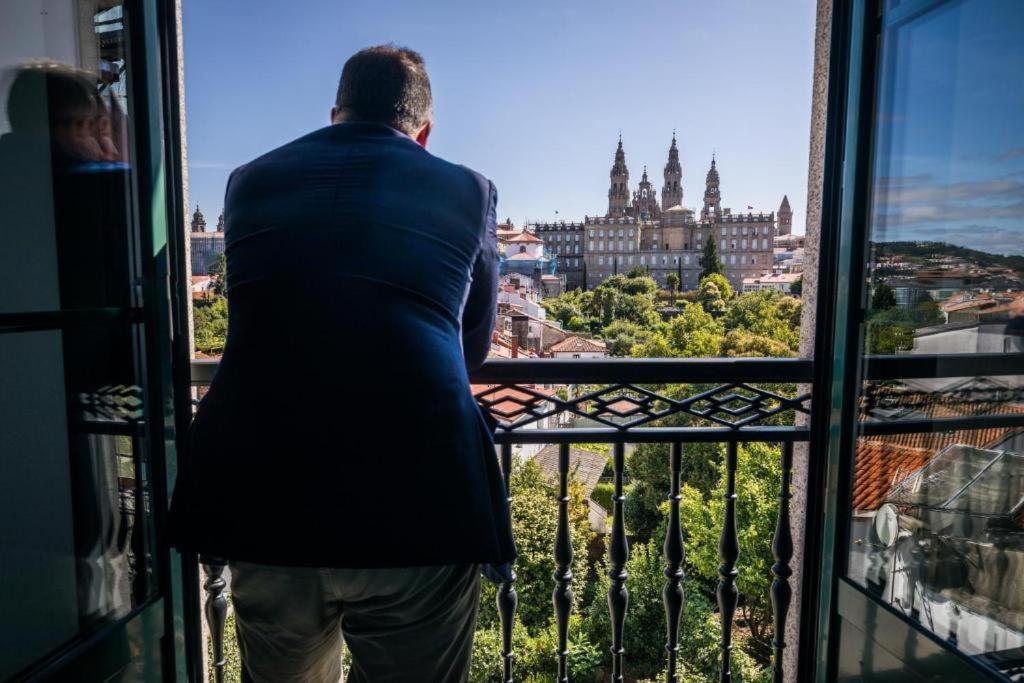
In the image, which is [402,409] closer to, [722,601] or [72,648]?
[72,648]

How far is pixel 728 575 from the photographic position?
171 centimetres

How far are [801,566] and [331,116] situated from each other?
4.90ft

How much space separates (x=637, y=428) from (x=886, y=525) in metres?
0.55

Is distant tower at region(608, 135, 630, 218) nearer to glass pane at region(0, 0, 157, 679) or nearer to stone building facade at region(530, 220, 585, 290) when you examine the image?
stone building facade at region(530, 220, 585, 290)

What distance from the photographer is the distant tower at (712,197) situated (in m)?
49.2

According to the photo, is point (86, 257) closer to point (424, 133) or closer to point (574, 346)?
point (424, 133)

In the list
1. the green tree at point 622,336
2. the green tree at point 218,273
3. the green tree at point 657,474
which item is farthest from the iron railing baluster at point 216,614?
the green tree at point 622,336

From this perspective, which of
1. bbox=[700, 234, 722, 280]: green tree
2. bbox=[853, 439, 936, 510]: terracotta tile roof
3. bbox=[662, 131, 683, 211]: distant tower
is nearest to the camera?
bbox=[853, 439, 936, 510]: terracotta tile roof

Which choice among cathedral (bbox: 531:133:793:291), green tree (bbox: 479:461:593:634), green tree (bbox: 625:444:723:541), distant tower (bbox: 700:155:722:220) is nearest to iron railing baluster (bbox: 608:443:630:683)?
green tree (bbox: 479:461:593:634)

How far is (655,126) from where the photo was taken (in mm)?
42719

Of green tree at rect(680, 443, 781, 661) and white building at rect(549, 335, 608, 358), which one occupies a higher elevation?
white building at rect(549, 335, 608, 358)

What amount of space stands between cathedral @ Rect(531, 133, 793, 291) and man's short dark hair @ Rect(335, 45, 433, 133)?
136ft

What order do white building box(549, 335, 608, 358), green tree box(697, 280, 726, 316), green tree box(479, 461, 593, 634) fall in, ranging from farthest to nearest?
green tree box(697, 280, 726, 316) < white building box(549, 335, 608, 358) < green tree box(479, 461, 593, 634)

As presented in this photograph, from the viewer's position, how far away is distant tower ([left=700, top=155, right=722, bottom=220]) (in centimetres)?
4925
